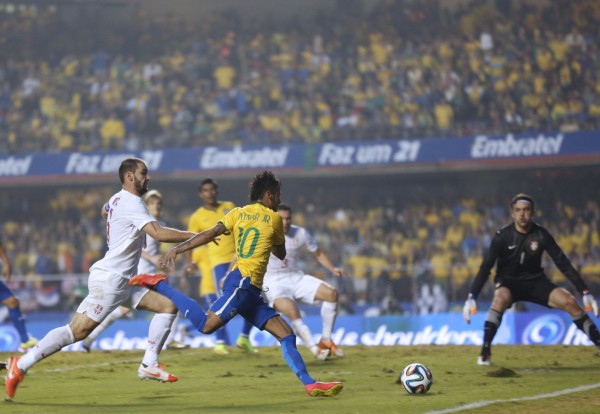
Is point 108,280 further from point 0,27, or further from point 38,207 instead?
point 0,27

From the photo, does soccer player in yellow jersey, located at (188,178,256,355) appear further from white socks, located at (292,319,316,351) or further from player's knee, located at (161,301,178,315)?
player's knee, located at (161,301,178,315)

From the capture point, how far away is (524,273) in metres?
12.2

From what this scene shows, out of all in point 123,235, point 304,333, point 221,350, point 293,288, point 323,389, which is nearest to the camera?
point 323,389

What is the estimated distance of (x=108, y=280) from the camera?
31.0 ft

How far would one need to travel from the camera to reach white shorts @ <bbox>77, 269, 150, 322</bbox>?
9.34 m

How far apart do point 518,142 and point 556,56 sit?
3.08 metres

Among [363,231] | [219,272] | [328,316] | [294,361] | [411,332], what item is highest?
[363,231]

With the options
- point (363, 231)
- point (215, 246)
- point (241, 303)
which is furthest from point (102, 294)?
point (363, 231)

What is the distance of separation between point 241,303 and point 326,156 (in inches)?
897

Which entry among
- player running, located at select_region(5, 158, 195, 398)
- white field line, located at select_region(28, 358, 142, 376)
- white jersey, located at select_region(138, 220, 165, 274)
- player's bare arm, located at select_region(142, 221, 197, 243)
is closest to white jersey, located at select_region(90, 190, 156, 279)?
player running, located at select_region(5, 158, 195, 398)

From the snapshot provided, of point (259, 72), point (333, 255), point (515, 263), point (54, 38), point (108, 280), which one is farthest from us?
point (54, 38)

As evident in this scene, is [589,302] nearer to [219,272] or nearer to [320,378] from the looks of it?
[320,378]

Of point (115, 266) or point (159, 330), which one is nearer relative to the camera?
point (115, 266)

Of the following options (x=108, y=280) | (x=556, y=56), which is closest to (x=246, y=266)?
(x=108, y=280)
